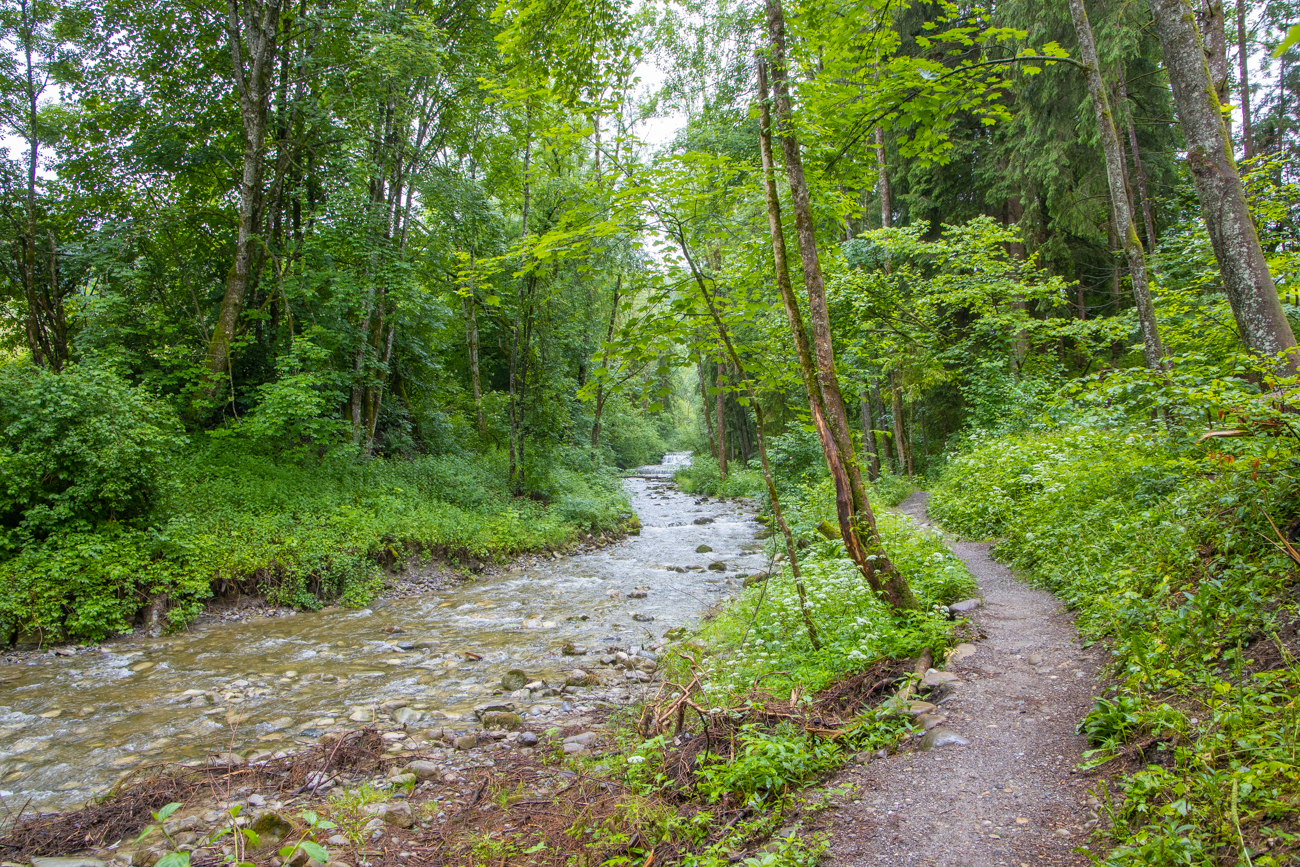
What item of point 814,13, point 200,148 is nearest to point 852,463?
point 814,13

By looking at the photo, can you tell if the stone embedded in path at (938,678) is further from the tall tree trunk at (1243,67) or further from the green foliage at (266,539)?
the tall tree trunk at (1243,67)

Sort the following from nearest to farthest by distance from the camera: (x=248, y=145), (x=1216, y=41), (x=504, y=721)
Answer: (x=1216, y=41), (x=504, y=721), (x=248, y=145)

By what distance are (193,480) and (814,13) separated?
38.6 ft

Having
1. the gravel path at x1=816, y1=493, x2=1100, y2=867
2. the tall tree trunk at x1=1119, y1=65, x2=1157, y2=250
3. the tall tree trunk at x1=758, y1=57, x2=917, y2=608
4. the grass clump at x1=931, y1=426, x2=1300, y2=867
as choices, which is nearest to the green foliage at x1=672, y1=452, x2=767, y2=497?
the tall tree trunk at x1=1119, y1=65, x2=1157, y2=250

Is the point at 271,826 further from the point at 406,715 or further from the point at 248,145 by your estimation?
the point at 248,145

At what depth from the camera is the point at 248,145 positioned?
1303 cm

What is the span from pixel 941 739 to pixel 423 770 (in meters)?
3.67

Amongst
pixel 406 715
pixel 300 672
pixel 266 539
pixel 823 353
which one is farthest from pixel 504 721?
pixel 266 539

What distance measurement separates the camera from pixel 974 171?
52.9 ft

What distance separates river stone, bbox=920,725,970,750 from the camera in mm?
3619

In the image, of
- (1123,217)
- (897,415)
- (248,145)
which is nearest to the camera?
(1123,217)

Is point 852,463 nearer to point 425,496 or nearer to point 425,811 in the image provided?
point 425,811

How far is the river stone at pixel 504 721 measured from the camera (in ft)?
18.3

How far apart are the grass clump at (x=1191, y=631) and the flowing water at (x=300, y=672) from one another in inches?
187
